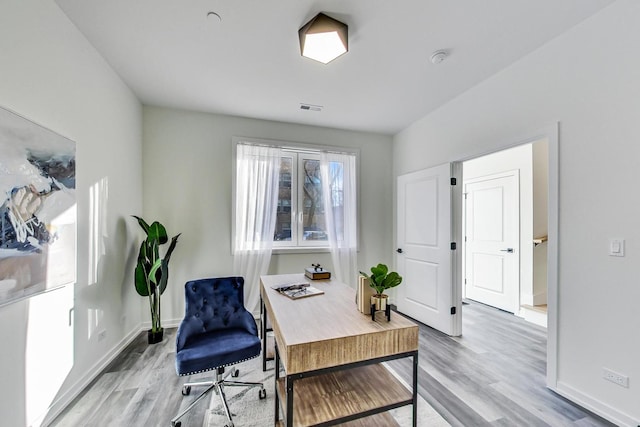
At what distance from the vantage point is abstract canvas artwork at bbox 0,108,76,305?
4.49ft

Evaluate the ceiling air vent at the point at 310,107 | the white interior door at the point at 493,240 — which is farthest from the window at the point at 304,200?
the white interior door at the point at 493,240

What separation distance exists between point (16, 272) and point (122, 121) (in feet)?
5.93

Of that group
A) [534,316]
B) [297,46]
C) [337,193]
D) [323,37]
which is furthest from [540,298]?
[297,46]

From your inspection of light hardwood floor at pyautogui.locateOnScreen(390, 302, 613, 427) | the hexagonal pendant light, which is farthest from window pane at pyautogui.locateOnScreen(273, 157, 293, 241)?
light hardwood floor at pyautogui.locateOnScreen(390, 302, 613, 427)

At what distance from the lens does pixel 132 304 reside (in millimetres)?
2902

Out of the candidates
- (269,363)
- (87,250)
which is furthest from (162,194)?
(269,363)

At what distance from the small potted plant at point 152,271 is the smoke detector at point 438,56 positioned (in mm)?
3107

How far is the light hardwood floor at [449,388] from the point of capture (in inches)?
67.7

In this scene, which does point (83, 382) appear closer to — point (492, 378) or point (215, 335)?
point (215, 335)

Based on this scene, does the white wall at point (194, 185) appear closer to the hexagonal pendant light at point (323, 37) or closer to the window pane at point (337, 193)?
the window pane at point (337, 193)

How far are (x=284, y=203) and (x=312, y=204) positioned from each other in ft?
1.34

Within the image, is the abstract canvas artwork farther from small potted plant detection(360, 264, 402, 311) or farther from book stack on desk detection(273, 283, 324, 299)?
small potted plant detection(360, 264, 402, 311)

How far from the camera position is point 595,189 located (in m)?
1.80

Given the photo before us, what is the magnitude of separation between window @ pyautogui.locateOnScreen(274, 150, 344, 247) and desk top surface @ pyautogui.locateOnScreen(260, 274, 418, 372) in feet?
6.75
